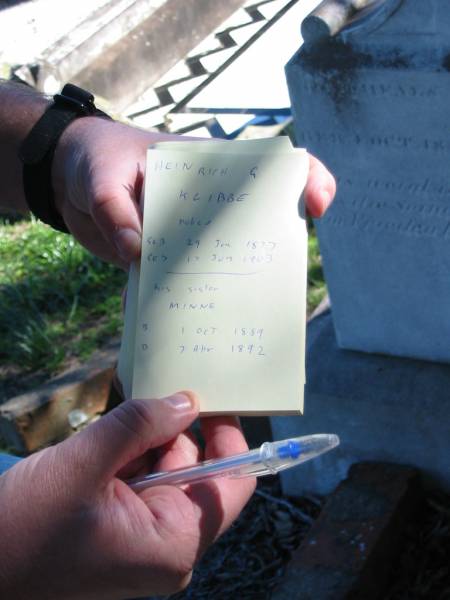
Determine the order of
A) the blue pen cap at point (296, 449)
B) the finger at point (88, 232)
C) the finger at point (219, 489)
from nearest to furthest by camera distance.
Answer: the blue pen cap at point (296, 449) < the finger at point (219, 489) < the finger at point (88, 232)

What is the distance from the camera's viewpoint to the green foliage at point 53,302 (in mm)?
3338

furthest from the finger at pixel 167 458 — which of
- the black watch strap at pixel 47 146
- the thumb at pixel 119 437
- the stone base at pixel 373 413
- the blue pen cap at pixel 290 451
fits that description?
the stone base at pixel 373 413

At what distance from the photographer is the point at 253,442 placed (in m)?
2.82

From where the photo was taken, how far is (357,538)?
7.11ft

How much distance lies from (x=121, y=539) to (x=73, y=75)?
13.8 ft

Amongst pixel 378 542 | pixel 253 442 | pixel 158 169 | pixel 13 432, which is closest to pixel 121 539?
pixel 158 169

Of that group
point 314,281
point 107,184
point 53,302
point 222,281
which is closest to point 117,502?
point 222,281

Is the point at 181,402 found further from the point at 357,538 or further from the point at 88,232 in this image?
the point at 357,538

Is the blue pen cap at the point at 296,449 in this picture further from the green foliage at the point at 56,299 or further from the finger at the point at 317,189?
the green foliage at the point at 56,299

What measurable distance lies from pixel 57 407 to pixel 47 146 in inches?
58.3

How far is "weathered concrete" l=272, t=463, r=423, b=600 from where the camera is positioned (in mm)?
2062

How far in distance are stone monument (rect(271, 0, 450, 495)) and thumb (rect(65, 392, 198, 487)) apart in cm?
114

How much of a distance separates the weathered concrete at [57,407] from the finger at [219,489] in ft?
5.49

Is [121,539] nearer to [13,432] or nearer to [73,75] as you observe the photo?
[13,432]
